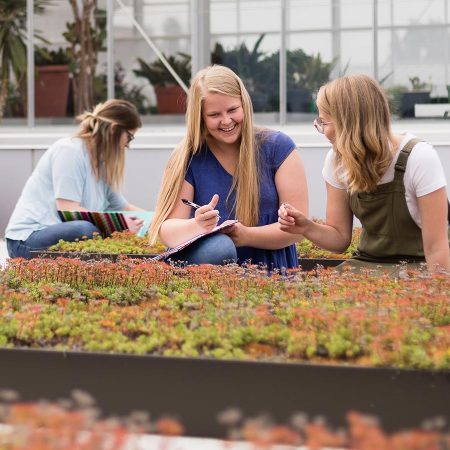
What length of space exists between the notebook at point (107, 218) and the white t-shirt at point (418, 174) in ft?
9.41

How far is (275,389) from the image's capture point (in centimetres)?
355

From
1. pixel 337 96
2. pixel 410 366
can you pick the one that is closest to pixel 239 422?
pixel 410 366

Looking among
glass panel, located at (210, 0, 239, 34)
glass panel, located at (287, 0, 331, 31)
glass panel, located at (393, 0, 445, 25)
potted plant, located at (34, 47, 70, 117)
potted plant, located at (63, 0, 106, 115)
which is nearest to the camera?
glass panel, located at (393, 0, 445, 25)

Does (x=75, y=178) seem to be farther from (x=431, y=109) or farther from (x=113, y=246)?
(x=431, y=109)

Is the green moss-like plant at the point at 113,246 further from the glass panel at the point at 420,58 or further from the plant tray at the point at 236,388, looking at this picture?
the glass panel at the point at 420,58

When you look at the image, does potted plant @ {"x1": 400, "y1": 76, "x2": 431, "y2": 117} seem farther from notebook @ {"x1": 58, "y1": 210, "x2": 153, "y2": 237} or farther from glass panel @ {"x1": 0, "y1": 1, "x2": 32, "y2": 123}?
notebook @ {"x1": 58, "y1": 210, "x2": 153, "y2": 237}

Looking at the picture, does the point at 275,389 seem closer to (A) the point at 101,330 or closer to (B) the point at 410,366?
(B) the point at 410,366

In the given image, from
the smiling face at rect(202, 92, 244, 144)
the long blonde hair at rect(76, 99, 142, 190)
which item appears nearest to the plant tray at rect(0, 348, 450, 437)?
the smiling face at rect(202, 92, 244, 144)

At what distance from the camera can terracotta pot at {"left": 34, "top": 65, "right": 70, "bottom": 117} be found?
13.8 meters

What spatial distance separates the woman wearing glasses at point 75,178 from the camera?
757 centimetres

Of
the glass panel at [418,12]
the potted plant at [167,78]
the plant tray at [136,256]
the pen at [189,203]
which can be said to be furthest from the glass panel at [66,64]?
Answer: the pen at [189,203]

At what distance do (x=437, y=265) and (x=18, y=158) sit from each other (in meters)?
9.46

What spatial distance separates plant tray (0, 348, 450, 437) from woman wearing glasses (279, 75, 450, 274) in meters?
1.58

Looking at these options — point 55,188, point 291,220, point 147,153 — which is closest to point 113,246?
point 55,188
